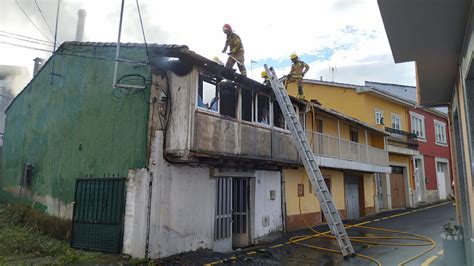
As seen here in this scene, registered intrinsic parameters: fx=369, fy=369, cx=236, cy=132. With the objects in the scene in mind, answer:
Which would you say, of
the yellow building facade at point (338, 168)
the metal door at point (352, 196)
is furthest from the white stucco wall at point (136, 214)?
the metal door at point (352, 196)

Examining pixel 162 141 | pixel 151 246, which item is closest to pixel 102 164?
pixel 162 141

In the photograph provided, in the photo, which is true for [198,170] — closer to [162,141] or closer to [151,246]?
[162,141]

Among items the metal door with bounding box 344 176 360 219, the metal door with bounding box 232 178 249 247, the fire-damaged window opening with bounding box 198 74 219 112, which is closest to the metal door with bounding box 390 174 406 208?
the metal door with bounding box 344 176 360 219

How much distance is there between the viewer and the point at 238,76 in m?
10.9

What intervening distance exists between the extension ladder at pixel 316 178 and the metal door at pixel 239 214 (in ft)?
10.3

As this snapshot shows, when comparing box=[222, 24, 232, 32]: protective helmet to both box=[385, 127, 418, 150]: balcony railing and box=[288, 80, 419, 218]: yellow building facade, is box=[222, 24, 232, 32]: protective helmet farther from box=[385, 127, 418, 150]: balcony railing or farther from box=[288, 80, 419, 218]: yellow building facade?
box=[385, 127, 418, 150]: balcony railing

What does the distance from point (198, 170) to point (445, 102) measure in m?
6.44

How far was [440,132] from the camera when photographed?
30.2m

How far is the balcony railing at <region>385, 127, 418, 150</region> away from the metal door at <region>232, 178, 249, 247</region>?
563 inches

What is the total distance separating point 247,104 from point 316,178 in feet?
11.1

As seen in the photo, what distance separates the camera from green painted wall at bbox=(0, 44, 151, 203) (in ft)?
33.7

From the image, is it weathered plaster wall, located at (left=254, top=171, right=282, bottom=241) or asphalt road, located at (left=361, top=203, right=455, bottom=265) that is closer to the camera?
asphalt road, located at (left=361, top=203, right=455, bottom=265)

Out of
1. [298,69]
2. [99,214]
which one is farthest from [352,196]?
[99,214]

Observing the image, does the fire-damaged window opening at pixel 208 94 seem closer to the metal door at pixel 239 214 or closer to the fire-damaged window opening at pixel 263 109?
the fire-damaged window opening at pixel 263 109
